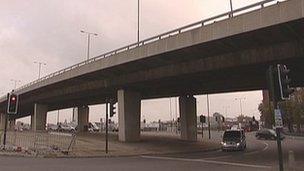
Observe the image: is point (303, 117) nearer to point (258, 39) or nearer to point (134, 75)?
point (134, 75)

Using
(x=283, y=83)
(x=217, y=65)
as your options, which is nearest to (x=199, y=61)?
(x=217, y=65)

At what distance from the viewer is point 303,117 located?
3091 inches

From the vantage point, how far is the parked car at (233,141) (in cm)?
4062

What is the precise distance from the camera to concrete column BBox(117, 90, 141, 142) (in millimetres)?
45656

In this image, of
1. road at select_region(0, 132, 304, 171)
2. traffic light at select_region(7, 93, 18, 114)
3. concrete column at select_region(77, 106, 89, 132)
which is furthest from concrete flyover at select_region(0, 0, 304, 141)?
concrete column at select_region(77, 106, 89, 132)

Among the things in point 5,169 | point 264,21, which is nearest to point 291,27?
point 264,21

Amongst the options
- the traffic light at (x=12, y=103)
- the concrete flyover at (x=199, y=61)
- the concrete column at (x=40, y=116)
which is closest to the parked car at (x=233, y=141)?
the concrete flyover at (x=199, y=61)

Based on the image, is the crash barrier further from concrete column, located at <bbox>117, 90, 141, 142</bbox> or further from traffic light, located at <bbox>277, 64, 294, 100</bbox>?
traffic light, located at <bbox>277, 64, 294, 100</bbox>

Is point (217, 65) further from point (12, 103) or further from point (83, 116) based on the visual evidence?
point (83, 116)

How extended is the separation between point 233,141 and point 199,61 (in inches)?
404

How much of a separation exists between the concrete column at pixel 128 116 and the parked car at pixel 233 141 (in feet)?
32.3

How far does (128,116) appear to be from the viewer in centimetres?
4594

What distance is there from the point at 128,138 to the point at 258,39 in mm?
21305

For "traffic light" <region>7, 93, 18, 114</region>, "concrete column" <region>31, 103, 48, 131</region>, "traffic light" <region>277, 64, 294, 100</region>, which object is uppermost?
"concrete column" <region>31, 103, 48, 131</region>
